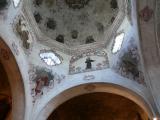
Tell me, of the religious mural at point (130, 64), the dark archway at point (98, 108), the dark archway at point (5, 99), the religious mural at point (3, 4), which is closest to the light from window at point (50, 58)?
the dark archway at point (5, 99)

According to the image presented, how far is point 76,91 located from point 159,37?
4833 mm

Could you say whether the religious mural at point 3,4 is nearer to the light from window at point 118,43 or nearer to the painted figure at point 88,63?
the painted figure at point 88,63

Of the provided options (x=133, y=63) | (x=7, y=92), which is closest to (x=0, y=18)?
(x=7, y=92)

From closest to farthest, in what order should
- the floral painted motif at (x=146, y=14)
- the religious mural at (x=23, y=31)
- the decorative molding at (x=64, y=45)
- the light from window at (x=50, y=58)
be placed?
the floral painted motif at (x=146, y=14)
the religious mural at (x=23, y=31)
the decorative molding at (x=64, y=45)
the light from window at (x=50, y=58)

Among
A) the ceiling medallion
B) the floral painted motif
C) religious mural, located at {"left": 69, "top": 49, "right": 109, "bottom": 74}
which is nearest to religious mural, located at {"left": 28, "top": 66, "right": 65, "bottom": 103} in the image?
religious mural, located at {"left": 69, "top": 49, "right": 109, "bottom": 74}

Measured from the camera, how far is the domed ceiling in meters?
16.8

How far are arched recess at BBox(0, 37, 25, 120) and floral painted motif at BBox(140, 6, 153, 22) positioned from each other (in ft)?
19.2

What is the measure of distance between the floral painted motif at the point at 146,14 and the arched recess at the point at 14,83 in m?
5.85

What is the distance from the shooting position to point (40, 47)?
53.1 ft

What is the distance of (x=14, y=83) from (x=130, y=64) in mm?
5323

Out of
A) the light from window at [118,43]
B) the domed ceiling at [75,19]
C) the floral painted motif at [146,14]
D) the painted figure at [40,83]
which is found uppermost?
the domed ceiling at [75,19]

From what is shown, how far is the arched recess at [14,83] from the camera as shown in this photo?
14.2 metres

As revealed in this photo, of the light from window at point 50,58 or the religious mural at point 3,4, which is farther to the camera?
the light from window at point 50,58

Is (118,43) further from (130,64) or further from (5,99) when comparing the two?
(5,99)
